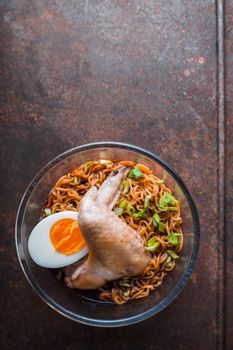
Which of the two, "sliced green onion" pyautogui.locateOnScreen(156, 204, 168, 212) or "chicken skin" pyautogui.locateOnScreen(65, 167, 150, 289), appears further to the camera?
"sliced green onion" pyautogui.locateOnScreen(156, 204, 168, 212)

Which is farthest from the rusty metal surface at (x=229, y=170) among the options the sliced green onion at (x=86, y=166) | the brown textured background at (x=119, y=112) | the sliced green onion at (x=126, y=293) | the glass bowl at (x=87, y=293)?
the sliced green onion at (x=86, y=166)

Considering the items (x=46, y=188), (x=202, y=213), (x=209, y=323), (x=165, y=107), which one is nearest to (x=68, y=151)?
(x=46, y=188)

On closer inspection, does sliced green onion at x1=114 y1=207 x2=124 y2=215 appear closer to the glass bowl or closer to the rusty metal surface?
the glass bowl

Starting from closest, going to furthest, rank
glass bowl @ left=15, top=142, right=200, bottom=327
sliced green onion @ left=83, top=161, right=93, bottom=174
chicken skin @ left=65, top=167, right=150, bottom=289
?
chicken skin @ left=65, top=167, right=150, bottom=289 → glass bowl @ left=15, top=142, right=200, bottom=327 → sliced green onion @ left=83, top=161, right=93, bottom=174

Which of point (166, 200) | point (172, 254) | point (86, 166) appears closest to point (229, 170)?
point (166, 200)

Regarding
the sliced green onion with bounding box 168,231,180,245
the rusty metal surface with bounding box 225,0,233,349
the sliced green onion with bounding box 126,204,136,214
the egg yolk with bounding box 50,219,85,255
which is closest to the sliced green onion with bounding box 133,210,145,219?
the sliced green onion with bounding box 126,204,136,214
